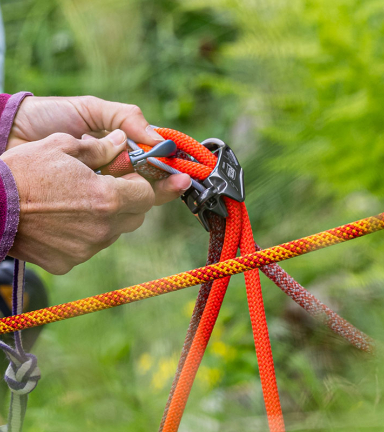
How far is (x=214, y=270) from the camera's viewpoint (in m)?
0.48

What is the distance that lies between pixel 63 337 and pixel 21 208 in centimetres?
87

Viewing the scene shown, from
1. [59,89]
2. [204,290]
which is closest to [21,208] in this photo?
[204,290]

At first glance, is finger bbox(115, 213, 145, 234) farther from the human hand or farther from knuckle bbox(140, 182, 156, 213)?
the human hand

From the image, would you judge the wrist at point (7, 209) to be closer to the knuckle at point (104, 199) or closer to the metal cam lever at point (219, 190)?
the knuckle at point (104, 199)

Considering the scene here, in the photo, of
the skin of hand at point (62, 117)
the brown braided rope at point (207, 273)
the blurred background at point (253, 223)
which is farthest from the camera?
the blurred background at point (253, 223)

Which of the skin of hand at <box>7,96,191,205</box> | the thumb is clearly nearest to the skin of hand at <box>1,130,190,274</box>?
the thumb

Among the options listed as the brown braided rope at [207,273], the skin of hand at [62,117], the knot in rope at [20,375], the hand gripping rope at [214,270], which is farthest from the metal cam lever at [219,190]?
the knot in rope at [20,375]

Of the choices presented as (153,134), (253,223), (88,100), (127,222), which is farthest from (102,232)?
(253,223)

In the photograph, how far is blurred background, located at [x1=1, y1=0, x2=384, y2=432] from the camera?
37.0 inches

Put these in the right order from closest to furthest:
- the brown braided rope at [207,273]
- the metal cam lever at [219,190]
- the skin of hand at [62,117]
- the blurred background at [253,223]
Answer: the brown braided rope at [207,273]
the metal cam lever at [219,190]
the skin of hand at [62,117]
the blurred background at [253,223]

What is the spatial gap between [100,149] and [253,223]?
0.95 m

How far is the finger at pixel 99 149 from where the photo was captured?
575mm

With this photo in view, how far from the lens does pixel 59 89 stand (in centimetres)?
195

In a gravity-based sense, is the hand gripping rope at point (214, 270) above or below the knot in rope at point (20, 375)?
above
